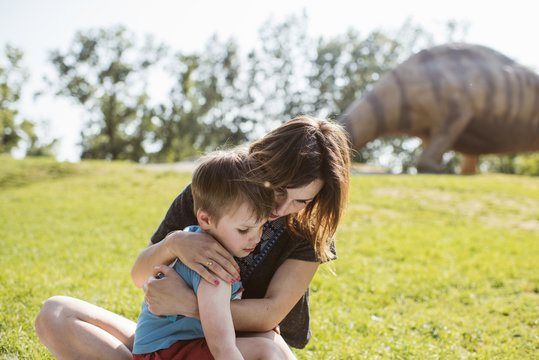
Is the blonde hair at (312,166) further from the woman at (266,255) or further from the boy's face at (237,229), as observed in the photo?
the boy's face at (237,229)

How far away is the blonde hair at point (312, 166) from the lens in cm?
198

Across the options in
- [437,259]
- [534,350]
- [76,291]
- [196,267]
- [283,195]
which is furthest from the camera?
[437,259]

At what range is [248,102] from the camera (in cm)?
3209

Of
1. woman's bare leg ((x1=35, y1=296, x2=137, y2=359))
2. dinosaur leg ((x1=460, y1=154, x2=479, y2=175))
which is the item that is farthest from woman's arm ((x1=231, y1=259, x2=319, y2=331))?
dinosaur leg ((x1=460, y1=154, x2=479, y2=175))

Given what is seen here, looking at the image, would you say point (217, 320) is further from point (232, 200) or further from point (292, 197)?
point (292, 197)

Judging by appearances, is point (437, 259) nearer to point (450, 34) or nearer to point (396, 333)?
point (396, 333)

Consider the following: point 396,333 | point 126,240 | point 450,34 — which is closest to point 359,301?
point 396,333

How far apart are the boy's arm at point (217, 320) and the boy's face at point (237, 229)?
0.18m

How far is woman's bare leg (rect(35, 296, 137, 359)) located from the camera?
221cm

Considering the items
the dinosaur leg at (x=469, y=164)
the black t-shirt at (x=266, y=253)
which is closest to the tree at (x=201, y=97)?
the dinosaur leg at (x=469, y=164)

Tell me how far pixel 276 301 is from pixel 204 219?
0.54 m

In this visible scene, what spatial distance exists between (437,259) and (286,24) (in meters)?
28.9

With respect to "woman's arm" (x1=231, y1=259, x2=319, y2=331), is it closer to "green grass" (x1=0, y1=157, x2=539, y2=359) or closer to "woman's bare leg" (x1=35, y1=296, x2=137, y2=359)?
"woman's bare leg" (x1=35, y1=296, x2=137, y2=359)

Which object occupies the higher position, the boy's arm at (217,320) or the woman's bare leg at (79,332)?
the boy's arm at (217,320)
